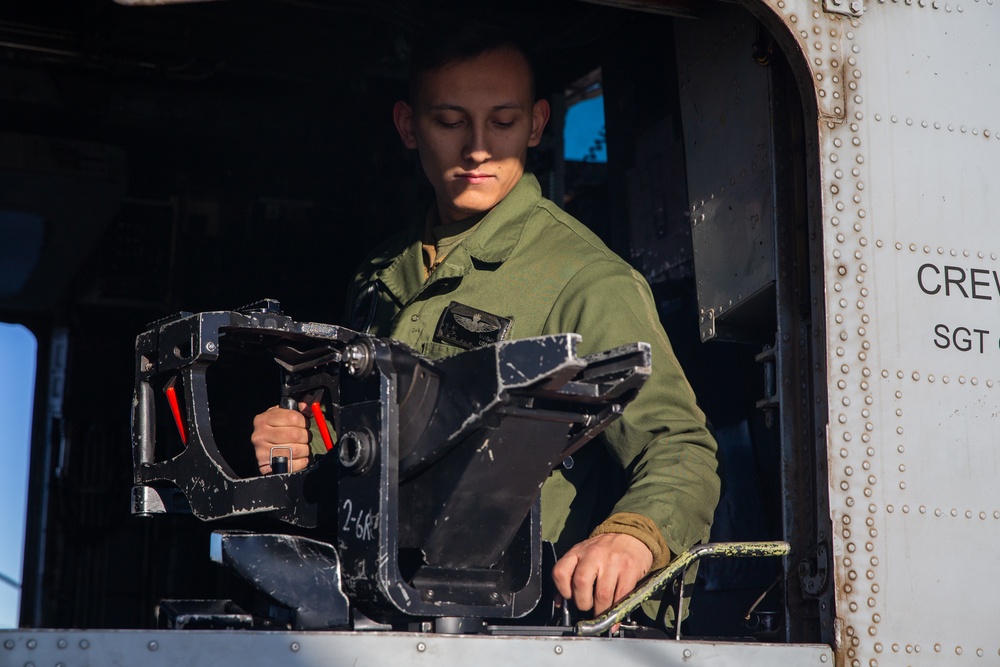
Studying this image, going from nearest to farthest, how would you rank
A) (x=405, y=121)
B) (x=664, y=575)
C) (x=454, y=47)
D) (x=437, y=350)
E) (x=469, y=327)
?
(x=664, y=575) < (x=469, y=327) < (x=437, y=350) < (x=454, y=47) < (x=405, y=121)

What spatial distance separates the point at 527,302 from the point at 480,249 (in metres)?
0.23

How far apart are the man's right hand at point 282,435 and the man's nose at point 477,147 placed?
1.05 m

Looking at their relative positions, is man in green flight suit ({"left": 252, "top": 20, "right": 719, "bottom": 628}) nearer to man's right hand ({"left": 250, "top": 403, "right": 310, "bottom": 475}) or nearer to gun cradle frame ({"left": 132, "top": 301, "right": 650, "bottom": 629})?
man's right hand ({"left": 250, "top": 403, "right": 310, "bottom": 475})

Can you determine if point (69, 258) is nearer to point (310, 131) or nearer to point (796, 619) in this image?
point (310, 131)

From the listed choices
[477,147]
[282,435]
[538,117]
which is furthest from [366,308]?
[282,435]

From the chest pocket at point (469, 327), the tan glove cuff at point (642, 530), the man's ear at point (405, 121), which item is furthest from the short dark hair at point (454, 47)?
the tan glove cuff at point (642, 530)

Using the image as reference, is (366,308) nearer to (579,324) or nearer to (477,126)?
(477,126)

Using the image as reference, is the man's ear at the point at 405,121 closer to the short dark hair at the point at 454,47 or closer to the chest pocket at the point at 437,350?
the short dark hair at the point at 454,47

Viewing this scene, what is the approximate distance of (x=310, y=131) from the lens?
22.5ft

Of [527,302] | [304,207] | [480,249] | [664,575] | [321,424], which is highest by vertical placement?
[304,207]

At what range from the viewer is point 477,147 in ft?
11.1

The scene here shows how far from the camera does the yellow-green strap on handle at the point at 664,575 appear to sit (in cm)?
243

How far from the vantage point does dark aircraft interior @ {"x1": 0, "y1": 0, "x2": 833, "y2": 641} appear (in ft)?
10.7

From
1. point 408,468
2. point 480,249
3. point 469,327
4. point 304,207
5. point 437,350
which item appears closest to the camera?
point 408,468
